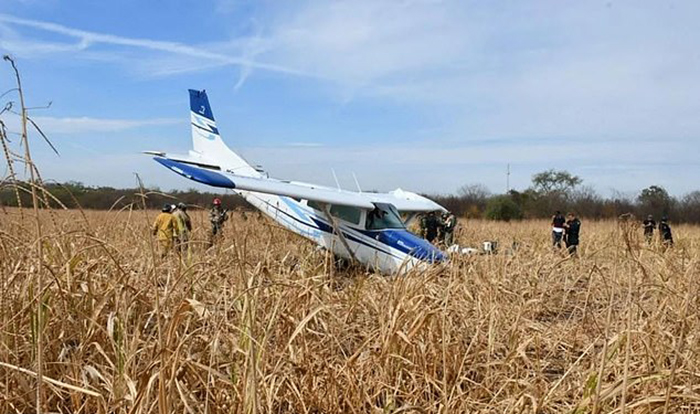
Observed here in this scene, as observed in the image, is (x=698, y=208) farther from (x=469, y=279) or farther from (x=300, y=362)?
(x=300, y=362)

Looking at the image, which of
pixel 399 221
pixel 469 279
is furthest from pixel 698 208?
pixel 469 279

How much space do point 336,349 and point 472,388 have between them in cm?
79

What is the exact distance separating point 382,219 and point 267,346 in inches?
248

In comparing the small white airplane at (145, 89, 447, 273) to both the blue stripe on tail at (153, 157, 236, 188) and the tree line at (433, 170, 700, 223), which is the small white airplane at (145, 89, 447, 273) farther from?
the tree line at (433, 170, 700, 223)

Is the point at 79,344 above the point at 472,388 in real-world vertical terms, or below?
above

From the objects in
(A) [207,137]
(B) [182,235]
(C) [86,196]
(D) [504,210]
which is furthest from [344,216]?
(D) [504,210]

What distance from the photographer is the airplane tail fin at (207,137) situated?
50.4ft

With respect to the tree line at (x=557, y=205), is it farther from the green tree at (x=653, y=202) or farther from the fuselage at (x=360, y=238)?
the fuselage at (x=360, y=238)

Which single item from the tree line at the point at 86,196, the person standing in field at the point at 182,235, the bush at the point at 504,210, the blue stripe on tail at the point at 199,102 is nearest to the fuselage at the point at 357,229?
the person standing in field at the point at 182,235

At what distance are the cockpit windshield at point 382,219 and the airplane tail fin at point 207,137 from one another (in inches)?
262

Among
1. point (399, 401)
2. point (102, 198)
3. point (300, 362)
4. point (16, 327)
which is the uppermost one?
point (102, 198)

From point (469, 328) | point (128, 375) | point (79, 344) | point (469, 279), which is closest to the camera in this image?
point (128, 375)

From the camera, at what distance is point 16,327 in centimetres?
226

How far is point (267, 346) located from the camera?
2.36 metres
